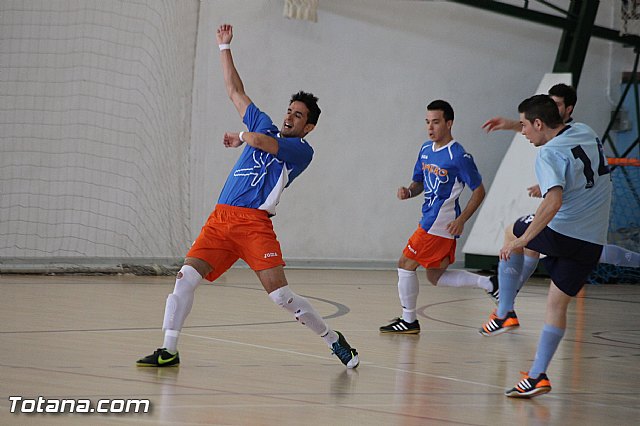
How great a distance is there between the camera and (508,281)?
7.25 meters

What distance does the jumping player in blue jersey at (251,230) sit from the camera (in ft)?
17.1

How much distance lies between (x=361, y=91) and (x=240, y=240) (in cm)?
834

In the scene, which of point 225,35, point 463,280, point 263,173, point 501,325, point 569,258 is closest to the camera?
point 569,258

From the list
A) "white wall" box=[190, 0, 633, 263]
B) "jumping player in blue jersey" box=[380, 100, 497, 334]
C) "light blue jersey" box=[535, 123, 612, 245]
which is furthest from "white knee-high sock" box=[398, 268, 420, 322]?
"white wall" box=[190, 0, 633, 263]

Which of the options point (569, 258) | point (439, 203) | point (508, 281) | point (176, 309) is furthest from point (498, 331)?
point (176, 309)

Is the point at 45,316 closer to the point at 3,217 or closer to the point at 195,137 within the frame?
the point at 3,217

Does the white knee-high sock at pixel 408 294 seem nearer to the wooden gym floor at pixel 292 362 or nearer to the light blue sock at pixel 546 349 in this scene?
the wooden gym floor at pixel 292 362

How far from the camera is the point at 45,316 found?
697 cm

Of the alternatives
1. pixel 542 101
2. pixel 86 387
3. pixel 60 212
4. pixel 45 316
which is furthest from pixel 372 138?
pixel 86 387

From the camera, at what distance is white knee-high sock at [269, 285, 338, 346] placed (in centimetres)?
531

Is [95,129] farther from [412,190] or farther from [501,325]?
[501,325]

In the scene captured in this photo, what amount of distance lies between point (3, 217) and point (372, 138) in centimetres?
518

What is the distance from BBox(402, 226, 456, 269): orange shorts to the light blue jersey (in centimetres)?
235

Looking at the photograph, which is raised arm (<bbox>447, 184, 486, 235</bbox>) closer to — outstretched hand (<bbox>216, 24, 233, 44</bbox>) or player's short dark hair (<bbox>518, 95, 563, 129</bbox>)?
player's short dark hair (<bbox>518, 95, 563, 129</bbox>)
